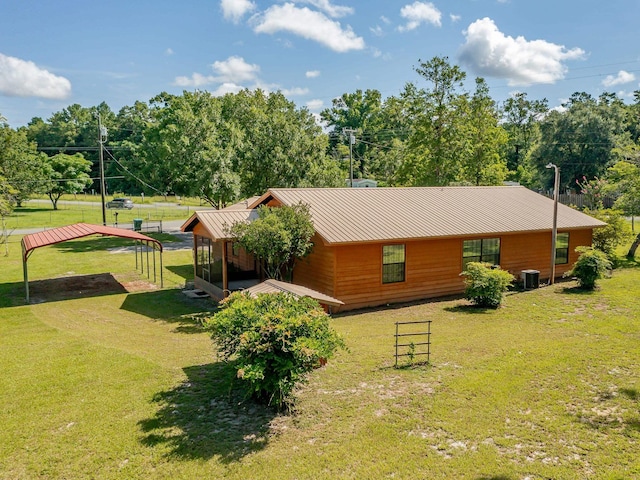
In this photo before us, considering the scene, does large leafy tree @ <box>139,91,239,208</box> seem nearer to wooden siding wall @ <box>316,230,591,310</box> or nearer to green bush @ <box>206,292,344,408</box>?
wooden siding wall @ <box>316,230,591,310</box>

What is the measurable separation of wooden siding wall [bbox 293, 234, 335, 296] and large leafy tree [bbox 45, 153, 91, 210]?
142 feet

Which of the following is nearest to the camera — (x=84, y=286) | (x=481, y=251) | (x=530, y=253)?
(x=481, y=251)

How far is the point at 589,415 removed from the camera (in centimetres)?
723

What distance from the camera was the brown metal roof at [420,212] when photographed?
51.2 feet

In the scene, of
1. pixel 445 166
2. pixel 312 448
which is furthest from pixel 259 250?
pixel 445 166

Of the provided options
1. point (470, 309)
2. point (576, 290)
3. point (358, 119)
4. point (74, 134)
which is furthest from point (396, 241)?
point (74, 134)

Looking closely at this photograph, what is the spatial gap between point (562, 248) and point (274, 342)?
17185mm

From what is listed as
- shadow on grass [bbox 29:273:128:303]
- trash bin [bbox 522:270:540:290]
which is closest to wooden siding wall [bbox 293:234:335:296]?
shadow on grass [bbox 29:273:128:303]

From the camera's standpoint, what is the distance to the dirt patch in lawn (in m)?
17.0

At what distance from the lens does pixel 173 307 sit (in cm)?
1566

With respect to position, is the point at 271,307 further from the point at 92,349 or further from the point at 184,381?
the point at 92,349

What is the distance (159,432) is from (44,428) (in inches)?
69.1

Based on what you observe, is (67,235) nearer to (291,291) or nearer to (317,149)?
(291,291)

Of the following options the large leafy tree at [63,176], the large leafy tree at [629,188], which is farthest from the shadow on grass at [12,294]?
the large leafy tree at [63,176]
